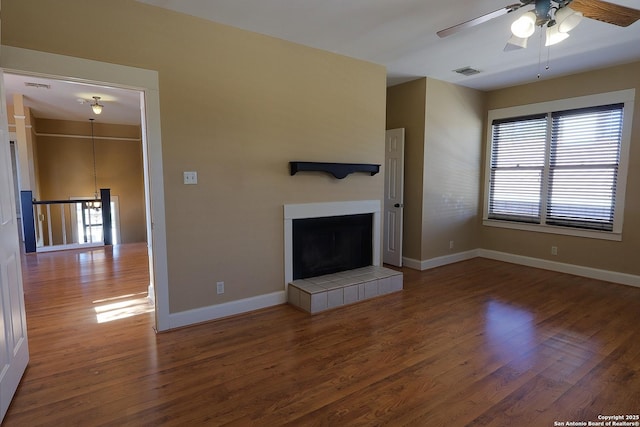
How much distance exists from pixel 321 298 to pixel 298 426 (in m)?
1.60

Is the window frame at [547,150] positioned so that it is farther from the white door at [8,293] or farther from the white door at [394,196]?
the white door at [8,293]

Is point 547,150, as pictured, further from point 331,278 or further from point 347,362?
point 347,362

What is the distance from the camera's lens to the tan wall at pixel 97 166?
766 cm

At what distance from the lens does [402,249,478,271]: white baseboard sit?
4.99m

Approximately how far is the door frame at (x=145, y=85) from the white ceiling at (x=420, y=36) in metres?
0.64

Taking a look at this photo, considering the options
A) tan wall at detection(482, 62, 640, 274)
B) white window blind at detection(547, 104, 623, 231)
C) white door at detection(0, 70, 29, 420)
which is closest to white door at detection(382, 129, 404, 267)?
tan wall at detection(482, 62, 640, 274)

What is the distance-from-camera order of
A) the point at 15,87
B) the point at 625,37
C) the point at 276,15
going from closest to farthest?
the point at 276,15 < the point at 625,37 < the point at 15,87

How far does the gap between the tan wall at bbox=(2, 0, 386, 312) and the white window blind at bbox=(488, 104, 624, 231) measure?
291 centimetres

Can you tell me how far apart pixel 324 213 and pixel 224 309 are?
1.46 m

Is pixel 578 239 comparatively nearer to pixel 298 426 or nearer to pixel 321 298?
pixel 321 298

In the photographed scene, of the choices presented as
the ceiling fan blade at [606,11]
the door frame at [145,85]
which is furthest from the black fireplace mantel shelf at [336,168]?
the ceiling fan blade at [606,11]

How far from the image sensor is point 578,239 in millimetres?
4703

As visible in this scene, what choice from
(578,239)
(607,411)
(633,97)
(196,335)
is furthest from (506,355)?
(633,97)

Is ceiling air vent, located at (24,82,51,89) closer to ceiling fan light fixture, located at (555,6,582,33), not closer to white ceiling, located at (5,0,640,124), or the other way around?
white ceiling, located at (5,0,640,124)
